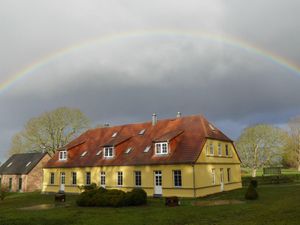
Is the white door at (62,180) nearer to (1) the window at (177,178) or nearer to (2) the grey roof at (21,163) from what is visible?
(2) the grey roof at (21,163)

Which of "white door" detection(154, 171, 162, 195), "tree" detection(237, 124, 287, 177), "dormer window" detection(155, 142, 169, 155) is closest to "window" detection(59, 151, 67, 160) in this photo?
"dormer window" detection(155, 142, 169, 155)

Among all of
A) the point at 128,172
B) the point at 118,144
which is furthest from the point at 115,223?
the point at 118,144

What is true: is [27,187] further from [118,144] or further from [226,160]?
[226,160]

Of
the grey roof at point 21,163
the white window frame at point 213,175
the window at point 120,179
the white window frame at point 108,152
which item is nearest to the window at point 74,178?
the white window frame at point 108,152

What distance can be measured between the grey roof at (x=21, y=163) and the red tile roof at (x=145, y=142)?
384 inches

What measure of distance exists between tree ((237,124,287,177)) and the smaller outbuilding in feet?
131

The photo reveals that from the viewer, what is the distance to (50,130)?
203 feet

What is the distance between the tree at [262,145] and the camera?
64.4 meters

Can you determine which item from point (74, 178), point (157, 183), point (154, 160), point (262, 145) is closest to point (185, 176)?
point (157, 183)

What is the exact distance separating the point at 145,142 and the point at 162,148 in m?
4.05

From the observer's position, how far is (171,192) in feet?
107

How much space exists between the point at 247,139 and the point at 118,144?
118 feet

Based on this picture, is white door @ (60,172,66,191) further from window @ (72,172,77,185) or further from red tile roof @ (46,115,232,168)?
window @ (72,172,77,185)

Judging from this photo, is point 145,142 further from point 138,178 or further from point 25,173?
point 25,173
